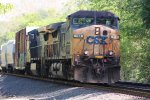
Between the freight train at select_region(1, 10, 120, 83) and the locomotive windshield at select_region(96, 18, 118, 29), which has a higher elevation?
the locomotive windshield at select_region(96, 18, 118, 29)

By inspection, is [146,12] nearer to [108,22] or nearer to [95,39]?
[108,22]

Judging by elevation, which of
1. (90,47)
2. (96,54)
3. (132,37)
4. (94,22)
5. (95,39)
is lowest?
(96,54)

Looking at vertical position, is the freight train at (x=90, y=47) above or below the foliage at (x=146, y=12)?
below

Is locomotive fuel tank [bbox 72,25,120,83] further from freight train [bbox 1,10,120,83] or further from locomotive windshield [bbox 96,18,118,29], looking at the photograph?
locomotive windshield [bbox 96,18,118,29]

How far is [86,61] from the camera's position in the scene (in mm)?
19125

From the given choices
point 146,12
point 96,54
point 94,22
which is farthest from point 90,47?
point 146,12

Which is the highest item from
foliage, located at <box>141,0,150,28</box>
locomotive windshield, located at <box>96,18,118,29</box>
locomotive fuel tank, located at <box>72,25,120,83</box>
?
foliage, located at <box>141,0,150,28</box>

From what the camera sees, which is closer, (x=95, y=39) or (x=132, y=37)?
(x=95, y=39)

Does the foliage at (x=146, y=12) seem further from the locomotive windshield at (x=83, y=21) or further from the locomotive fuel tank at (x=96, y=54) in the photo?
the locomotive windshield at (x=83, y=21)

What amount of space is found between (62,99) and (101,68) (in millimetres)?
5597

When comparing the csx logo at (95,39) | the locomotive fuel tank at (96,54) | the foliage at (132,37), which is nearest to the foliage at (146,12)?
the locomotive fuel tank at (96,54)

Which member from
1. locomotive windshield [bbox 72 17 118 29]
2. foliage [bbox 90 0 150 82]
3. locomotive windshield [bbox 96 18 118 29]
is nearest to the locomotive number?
locomotive windshield [bbox 72 17 118 29]

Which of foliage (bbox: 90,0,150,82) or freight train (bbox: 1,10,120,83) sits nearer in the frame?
freight train (bbox: 1,10,120,83)

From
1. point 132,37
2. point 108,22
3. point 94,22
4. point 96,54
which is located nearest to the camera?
point 96,54
